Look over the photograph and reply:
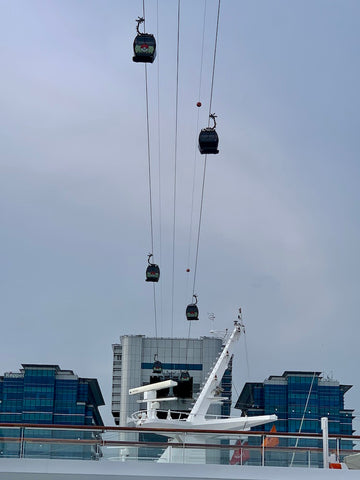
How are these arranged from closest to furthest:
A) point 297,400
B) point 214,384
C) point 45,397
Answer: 1. point 214,384
2. point 45,397
3. point 297,400

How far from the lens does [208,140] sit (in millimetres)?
23375

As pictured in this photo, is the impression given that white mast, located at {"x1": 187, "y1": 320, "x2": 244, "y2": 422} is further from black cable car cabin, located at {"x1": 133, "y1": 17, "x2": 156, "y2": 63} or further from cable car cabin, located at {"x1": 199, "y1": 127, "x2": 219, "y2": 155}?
black cable car cabin, located at {"x1": 133, "y1": 17, "x2": 156, "y2": 63}

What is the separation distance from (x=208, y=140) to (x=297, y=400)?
13420cm

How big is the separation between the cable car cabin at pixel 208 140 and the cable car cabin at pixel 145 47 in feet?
10.3

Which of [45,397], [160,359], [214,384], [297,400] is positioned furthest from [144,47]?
[297,400]

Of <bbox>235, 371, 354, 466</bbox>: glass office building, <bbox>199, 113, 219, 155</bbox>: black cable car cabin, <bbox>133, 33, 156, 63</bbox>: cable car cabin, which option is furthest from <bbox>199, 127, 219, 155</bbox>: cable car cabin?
<bbox>235, 371, 354, 466</bbox>: glass office building

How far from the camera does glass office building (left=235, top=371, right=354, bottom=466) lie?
152m

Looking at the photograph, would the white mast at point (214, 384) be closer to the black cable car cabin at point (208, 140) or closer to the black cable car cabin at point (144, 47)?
the black cable car cabin at point (208, 140)

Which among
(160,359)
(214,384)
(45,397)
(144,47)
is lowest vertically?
(214,384)

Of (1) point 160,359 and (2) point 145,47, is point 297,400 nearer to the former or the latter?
(1) point 160,359

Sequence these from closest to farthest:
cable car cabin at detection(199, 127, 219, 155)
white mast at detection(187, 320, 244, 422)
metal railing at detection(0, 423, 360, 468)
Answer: metal railing at detection(0, 423, 360, 468) < cable car cabin at detection(199, 127, 219, 155) < white mast at detection(187, 320, 244, 422)

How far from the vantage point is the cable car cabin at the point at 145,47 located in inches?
820

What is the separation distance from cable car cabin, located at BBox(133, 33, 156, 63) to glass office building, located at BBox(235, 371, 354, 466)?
13107 cm

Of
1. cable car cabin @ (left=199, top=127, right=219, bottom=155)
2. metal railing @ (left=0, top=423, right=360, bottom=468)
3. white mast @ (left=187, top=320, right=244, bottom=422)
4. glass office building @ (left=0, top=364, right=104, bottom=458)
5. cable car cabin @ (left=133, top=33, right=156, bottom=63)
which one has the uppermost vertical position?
glass office building @ (left=0, top=364, right=104, bottom=458)
